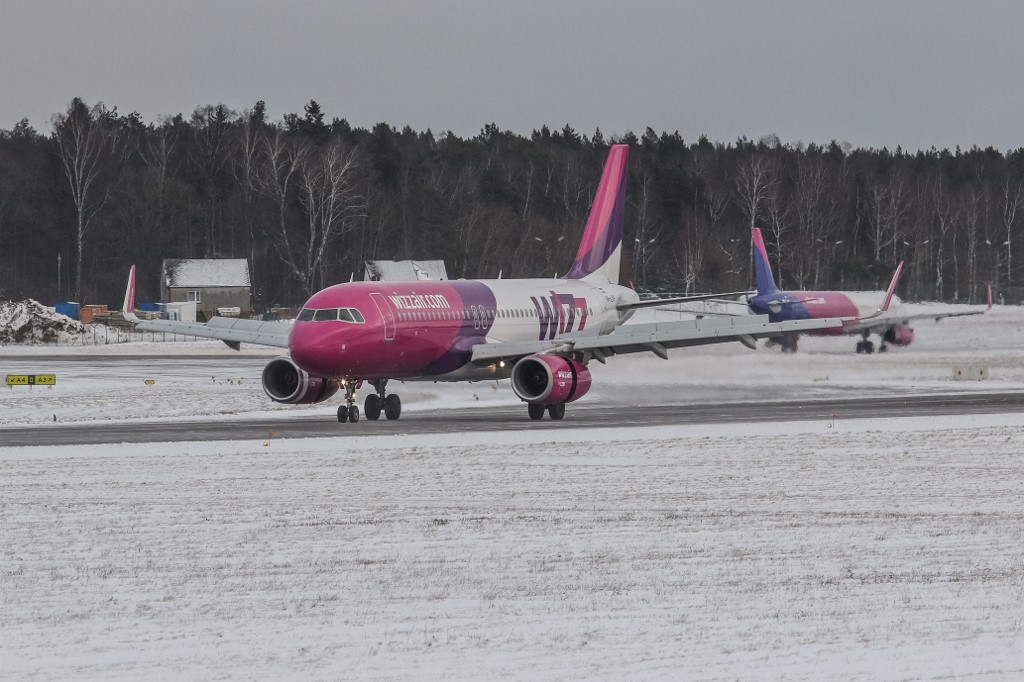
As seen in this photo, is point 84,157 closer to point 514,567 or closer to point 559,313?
point 559,313

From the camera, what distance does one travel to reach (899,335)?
73.4m

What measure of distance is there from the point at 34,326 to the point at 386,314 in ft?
190

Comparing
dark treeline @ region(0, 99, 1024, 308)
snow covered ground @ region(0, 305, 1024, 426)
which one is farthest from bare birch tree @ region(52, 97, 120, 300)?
snow covered ground @ region(0, 305, 1024, 426)

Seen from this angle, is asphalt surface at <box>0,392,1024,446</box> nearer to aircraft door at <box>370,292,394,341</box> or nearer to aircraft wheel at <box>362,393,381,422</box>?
aircraft wheel at <box>362,393,381,422</box>

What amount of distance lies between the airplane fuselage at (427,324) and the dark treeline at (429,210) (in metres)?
70.0

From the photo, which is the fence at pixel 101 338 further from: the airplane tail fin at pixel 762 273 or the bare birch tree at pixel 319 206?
the airplane tail fin at pixel 762 273

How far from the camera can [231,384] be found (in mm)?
54406

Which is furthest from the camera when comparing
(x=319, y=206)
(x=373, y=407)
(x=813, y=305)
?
(x=319, y=206)

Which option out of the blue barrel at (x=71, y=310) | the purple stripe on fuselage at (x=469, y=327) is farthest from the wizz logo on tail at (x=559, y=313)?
the blue barrel at (x=71, y=310)

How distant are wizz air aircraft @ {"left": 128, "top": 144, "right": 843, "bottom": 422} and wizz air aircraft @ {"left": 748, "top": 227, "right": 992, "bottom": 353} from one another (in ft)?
99.0

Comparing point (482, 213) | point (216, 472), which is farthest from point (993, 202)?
point (216, 472)

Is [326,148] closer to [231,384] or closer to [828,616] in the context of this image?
[231,384]

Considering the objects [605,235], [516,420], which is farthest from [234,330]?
[605,235]

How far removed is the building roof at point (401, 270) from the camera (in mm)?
130250
